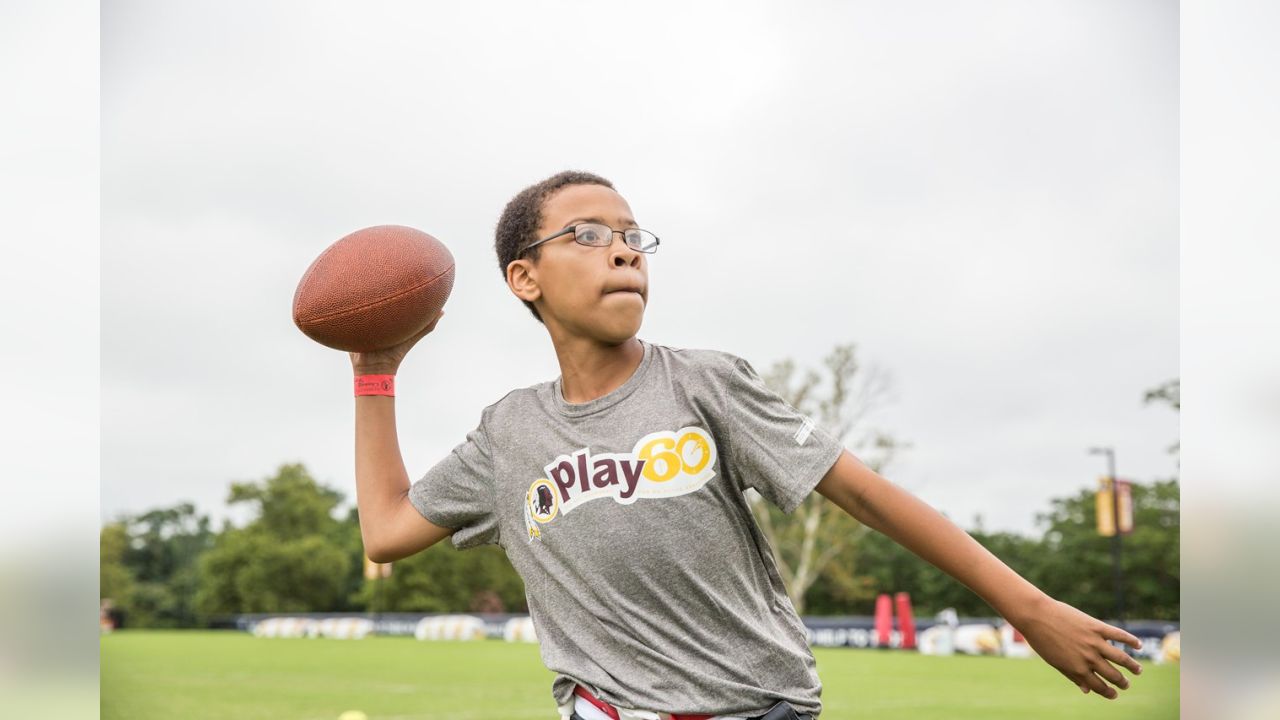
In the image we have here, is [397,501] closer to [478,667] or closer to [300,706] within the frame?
[300,706]

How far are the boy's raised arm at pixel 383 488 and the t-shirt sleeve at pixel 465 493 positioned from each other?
4 centimetres

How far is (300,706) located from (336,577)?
50507 mm

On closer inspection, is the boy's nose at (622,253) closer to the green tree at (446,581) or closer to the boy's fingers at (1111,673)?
the boy's fingers at (1111,673)

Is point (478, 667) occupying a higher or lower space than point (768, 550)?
lower

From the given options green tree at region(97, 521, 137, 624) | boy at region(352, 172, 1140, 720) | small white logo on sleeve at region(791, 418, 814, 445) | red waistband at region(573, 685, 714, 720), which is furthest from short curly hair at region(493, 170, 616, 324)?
green tree at region(97, 521, 137, 624)

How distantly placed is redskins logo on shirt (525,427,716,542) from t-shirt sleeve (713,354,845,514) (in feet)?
0.23

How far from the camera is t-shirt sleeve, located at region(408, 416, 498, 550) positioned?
9.72 ft

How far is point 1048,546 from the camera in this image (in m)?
44.3

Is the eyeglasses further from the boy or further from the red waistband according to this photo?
the red waistband

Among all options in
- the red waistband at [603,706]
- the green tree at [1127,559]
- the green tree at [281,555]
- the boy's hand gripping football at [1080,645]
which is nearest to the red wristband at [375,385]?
the red waistband at [603,706]

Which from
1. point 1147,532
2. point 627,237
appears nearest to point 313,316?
point 627,237

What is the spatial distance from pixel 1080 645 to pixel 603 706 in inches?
39.4

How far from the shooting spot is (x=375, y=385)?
3217 mm

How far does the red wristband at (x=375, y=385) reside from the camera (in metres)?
3.21
